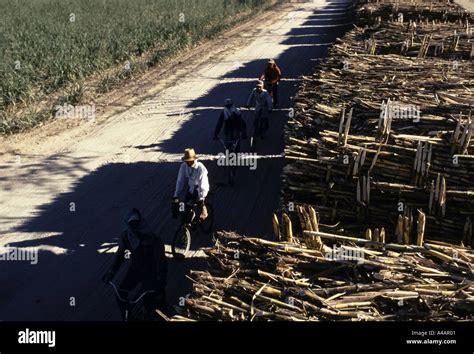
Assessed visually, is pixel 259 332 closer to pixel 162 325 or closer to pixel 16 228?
pixel 162 325

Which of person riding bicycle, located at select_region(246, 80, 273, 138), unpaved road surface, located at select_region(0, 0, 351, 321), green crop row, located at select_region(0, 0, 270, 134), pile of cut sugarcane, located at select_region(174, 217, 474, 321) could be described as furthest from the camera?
green crop row, located at select_region(0, 0, 270, 134)

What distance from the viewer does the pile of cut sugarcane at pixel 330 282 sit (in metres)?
5.31

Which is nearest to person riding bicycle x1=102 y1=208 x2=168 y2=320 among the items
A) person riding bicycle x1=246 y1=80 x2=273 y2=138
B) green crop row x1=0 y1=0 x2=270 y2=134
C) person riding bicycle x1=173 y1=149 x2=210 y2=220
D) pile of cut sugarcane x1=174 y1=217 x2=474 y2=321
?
pile of cut sugarcane x1=174 y1=217 x2=474 y2=321

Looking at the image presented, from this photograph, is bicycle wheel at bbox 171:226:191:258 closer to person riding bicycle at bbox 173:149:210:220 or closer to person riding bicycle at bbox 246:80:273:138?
person riding bicycle at bbox 173:149:210:220

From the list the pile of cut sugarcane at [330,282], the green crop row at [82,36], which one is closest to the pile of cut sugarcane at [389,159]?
the pile of cut sugarcane at [330,282]

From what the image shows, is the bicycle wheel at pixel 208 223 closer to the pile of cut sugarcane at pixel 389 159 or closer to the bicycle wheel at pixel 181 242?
the bicycle wheel at pixel 181 242

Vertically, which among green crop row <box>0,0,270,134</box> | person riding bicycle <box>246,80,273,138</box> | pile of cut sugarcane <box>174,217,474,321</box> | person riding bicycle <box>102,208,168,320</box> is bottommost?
person riding bicycle <box>102,208,168,320</box>

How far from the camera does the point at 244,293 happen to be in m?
5.71

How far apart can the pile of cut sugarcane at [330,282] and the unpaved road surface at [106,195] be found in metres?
2.99

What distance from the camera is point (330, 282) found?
581 cm

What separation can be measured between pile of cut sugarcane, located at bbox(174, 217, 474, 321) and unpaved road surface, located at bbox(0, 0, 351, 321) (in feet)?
9.83

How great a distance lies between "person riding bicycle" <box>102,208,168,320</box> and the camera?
25.2ft

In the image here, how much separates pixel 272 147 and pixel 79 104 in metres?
7.52

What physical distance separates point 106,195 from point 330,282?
8.01 meters
